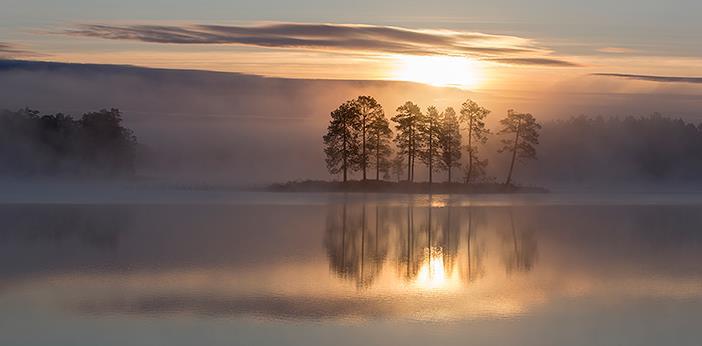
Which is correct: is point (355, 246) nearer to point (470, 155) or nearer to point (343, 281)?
point (343, 281)

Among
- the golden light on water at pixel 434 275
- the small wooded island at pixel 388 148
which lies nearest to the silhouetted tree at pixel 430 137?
the small wooded island at pixel 388 148

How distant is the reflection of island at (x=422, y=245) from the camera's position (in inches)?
1383

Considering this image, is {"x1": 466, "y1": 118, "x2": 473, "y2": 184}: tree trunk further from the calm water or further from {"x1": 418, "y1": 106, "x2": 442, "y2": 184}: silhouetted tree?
the calm water

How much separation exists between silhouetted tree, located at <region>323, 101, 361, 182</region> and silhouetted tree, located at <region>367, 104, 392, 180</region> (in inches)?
60.5

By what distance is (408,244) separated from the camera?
45.0 metres

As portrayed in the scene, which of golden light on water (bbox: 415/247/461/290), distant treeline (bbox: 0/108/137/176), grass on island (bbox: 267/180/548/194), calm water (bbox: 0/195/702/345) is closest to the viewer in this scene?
calm water (bbox: 0/195/702/345)

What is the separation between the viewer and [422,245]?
146 ft

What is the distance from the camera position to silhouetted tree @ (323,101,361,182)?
10588 cm

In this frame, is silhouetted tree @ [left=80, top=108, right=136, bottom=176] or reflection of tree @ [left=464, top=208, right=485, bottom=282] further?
silhouetted tree @ [left=80, top=108, right=136, bottom=176]

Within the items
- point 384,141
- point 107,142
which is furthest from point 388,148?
point 107,142

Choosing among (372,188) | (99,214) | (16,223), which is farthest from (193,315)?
(372,188)

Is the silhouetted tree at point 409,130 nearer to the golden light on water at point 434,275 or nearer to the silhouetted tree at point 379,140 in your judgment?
the silhouetted tree at point 379,140

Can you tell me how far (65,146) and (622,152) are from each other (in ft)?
297

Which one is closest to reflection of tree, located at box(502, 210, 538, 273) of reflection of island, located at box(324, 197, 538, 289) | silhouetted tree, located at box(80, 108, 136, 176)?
reflection of island, located at box(324, 197, 538, 289)
